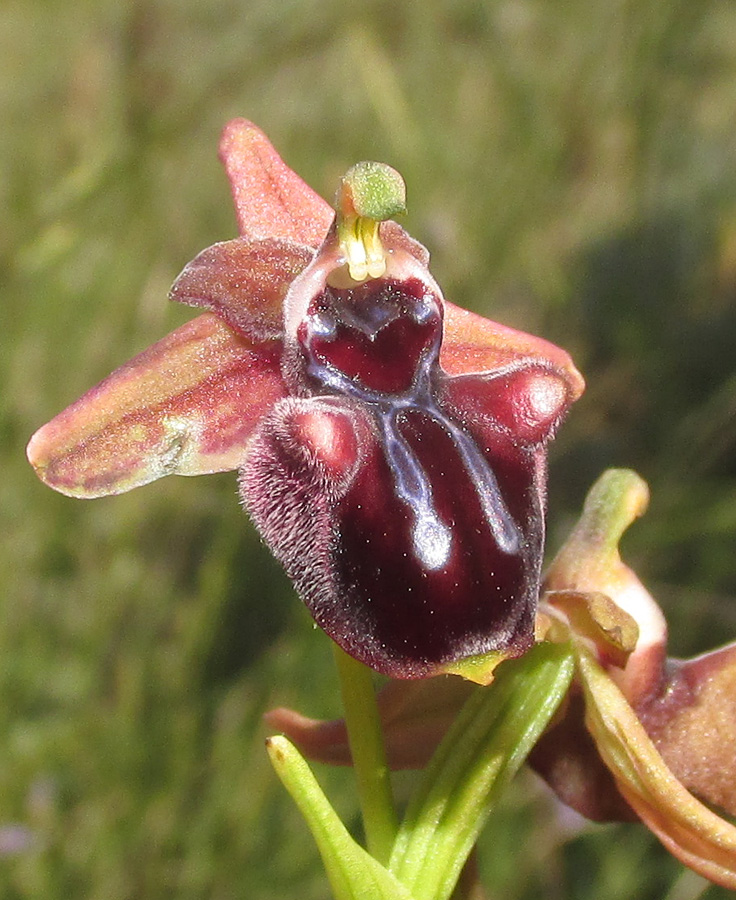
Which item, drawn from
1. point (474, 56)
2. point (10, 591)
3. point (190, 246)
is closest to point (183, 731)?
point (10, 591)

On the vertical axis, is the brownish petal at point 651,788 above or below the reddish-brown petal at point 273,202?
below

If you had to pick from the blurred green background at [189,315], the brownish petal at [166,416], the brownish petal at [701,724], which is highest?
→ the brownish petal at [166,416]

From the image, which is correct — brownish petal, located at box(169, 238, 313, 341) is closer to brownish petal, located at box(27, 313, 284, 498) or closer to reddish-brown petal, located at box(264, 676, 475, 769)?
brownish petal, located at box(27, 313, 284, 498)

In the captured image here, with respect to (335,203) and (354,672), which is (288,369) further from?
(354,672)

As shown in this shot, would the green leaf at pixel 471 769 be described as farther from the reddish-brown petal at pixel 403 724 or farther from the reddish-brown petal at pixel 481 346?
the reddish-brown petal at pixel 481 346

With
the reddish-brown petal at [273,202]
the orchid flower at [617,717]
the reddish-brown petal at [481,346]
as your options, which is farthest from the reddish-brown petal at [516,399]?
the reddish-brown petal at [273,202]

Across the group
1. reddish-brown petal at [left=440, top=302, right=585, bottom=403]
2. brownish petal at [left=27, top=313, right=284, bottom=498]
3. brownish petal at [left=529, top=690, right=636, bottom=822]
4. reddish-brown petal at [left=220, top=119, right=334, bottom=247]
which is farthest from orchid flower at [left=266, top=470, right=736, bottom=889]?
reddish-brown petal at [left=220, top=119, right=334, bottom=247]
